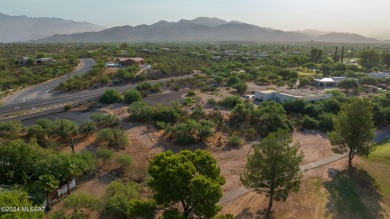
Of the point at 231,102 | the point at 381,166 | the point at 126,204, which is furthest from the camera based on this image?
the point at 231,102

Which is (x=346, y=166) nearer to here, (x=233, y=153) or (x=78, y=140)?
(x=233, y=153)

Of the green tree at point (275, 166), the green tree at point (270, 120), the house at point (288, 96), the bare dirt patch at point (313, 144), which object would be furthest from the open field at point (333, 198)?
the house at point (288, 96)

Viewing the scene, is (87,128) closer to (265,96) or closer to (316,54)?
(265,96)

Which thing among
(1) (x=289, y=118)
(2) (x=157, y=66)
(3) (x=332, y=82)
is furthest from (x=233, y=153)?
(2) (x=157, y=66)

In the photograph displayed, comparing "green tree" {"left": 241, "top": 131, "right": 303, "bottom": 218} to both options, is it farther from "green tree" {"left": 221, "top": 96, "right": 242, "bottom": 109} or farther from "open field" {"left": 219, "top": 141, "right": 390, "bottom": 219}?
"green tree" {"left": 221, "top": 96, "right": 242, "bottom": 109}

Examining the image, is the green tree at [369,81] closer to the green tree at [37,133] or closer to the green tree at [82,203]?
the green tree at [37,133]

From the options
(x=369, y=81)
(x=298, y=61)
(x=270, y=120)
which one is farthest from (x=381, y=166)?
(x=298, y=61)
